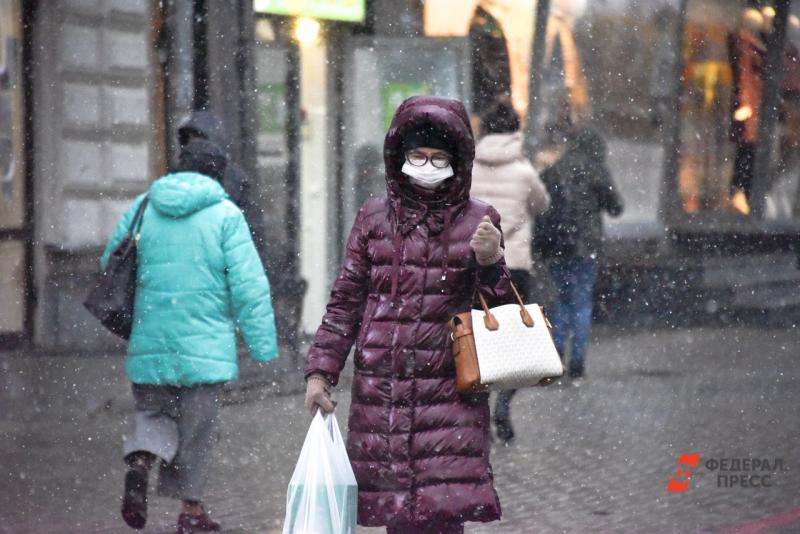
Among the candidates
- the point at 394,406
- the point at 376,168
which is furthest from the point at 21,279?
the point at 394,406

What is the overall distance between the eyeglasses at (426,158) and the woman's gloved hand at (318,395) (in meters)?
0.76

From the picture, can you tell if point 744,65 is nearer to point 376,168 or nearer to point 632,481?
point 376,168

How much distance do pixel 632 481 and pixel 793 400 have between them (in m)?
1.36

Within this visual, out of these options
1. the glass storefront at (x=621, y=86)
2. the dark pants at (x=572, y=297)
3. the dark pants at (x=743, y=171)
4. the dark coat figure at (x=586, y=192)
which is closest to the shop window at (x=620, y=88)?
the glass storefront at (x=621, y=86)

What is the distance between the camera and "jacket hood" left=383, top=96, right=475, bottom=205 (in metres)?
4.96

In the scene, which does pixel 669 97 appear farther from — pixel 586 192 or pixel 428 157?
pixel 428 157

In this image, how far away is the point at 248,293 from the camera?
22.0ft

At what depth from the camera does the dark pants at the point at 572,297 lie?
9414mm

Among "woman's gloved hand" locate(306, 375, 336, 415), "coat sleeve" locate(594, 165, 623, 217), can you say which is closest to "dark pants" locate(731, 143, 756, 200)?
"coat sleeve" locate(594, 165, 623, 217)

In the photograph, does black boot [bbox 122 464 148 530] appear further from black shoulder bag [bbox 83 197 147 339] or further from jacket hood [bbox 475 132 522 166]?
jacket hood [bbox 475 132 522 166]

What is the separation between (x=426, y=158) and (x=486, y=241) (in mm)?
399

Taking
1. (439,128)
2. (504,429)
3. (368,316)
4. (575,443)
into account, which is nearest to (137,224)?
(368,316)

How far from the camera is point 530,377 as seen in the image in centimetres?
485

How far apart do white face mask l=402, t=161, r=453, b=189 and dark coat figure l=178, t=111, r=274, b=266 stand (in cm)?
232
